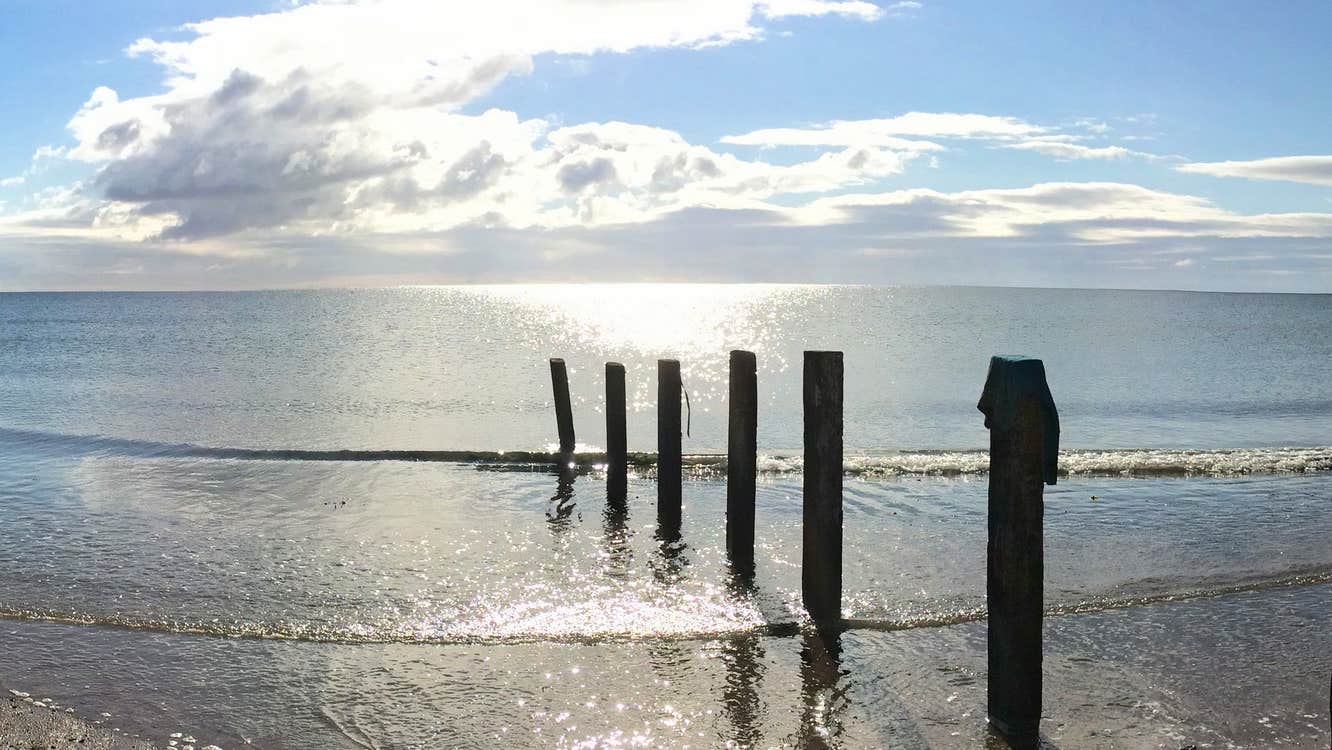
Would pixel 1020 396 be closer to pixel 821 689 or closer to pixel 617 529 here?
pixel 821 689

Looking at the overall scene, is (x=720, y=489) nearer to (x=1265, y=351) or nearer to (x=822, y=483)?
(x=822, y=483)

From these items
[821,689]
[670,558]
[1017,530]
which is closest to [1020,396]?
[1017,530]

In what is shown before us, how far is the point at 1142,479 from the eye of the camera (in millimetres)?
16922

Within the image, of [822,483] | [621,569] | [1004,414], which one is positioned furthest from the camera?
[621,569]

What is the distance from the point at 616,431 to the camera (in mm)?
14234

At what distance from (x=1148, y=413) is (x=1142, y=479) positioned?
15.8 meters

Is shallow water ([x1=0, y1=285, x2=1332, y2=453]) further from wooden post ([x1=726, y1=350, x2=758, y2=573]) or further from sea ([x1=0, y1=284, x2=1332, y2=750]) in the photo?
wooden post ([x1=726, y1=350, x2=758, y2=573])

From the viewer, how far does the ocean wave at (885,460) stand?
17.6 metres

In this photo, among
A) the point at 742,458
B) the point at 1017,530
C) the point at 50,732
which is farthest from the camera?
the point at 742,458

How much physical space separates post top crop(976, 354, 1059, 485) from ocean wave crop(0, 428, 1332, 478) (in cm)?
1103

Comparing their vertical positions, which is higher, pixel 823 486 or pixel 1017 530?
pixel 1017 530

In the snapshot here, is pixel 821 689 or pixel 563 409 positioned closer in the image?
pixel 821 689

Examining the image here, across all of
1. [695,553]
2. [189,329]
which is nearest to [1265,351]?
[695,553]

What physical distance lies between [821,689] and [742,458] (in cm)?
344
